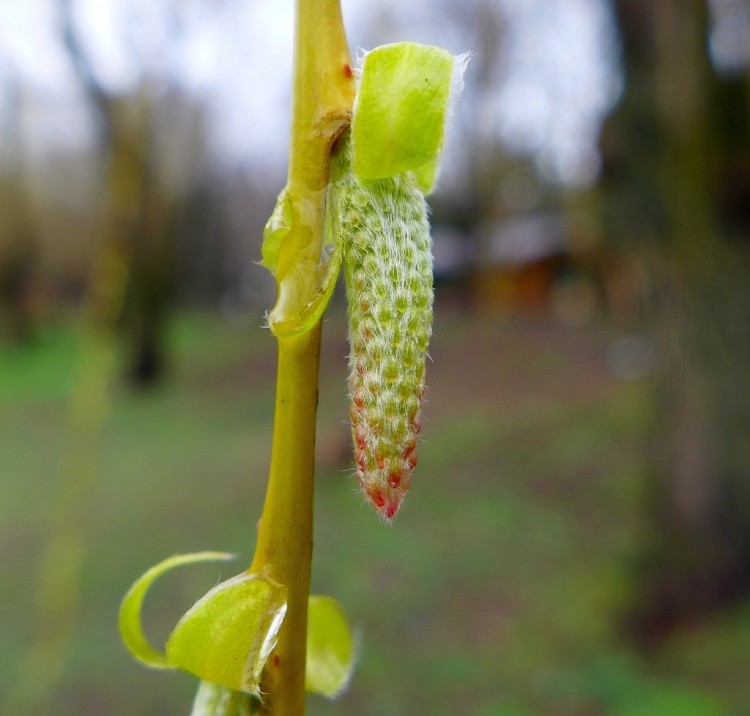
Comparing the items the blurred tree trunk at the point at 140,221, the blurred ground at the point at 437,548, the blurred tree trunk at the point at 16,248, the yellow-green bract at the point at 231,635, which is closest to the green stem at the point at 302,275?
the yellow-green bract at the point at 231,635

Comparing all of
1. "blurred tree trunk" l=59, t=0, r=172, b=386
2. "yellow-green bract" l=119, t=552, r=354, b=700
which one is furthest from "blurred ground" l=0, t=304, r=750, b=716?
"blurred tree trunk" l=59, t=0, r=172, b=386

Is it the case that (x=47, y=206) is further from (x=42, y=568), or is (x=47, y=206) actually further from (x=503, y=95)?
(x=42, y=568)

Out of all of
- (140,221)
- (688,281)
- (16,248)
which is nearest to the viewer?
(688,281)

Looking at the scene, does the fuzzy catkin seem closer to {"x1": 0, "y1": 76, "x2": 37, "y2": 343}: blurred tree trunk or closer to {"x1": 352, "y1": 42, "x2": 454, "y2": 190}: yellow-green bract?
{"x1": 352, "y1": 42, "x2": 454, "y2": 190}: yellow-green bract

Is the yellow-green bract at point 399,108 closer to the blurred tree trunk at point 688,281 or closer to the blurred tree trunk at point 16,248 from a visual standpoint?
the blurred tree trunk at point 688,281

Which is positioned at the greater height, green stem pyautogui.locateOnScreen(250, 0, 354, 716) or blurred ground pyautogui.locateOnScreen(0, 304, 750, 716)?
green stem pyautogui.locateOnScreen(250, 0, 354, 716)

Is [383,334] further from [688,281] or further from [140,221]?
[140,221]

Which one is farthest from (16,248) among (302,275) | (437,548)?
(302,275)

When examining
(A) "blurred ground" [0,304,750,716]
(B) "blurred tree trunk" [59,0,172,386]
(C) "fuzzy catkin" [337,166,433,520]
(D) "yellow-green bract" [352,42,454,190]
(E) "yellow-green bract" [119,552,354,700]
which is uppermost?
(B) "blurred tree trunk" [59,0,172,386]
